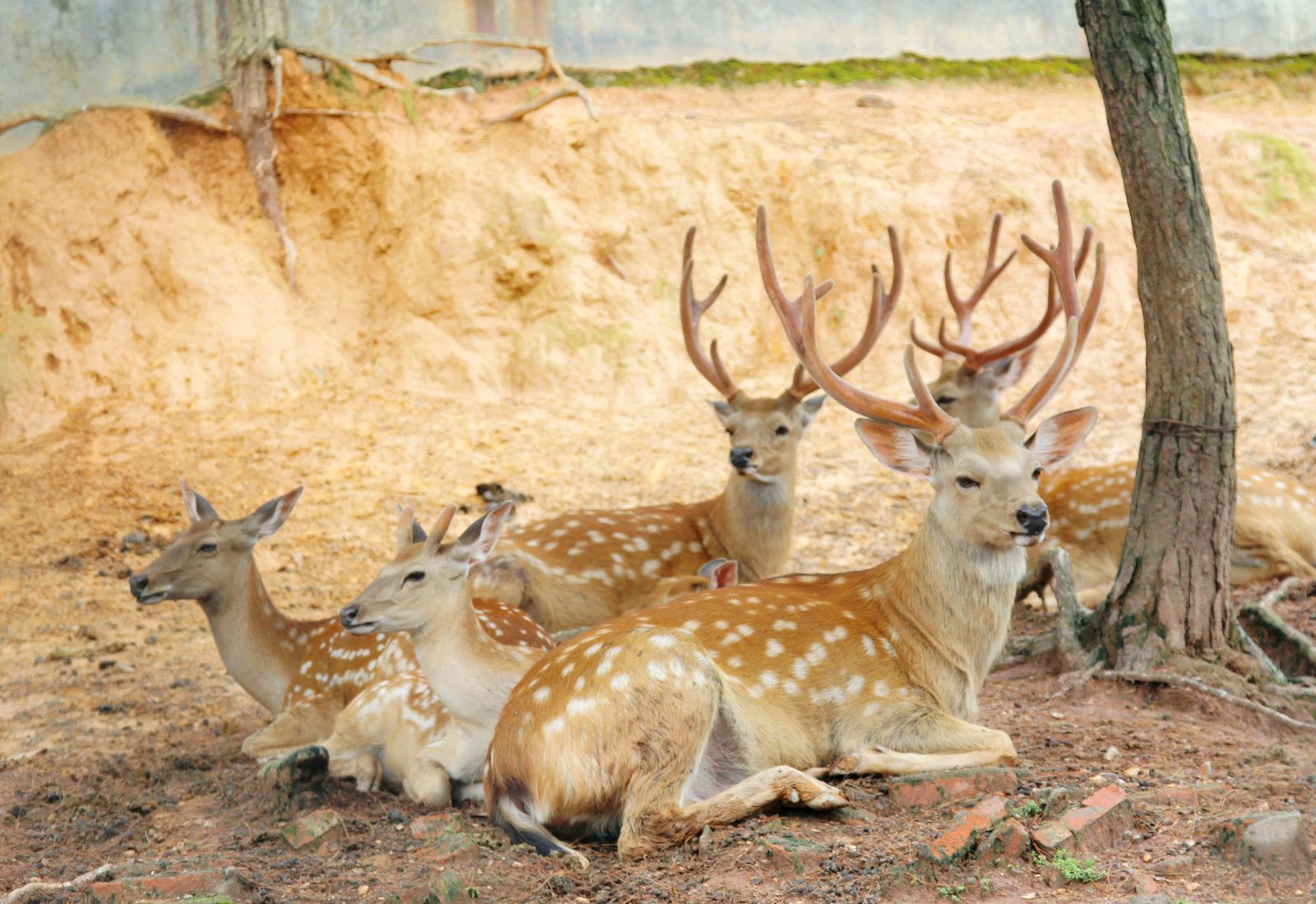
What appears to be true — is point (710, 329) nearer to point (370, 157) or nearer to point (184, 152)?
point (370, 157)

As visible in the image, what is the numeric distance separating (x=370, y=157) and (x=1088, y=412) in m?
7.48

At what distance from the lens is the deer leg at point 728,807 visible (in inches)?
153

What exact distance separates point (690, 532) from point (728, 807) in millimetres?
3114

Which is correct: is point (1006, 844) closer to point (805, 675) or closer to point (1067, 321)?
point (805, 675)

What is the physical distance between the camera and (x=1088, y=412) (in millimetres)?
4852

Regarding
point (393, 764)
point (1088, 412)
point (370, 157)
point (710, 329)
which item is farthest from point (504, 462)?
point (1088, 412)

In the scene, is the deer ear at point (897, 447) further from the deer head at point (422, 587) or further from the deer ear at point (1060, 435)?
the deer head at point (422, 587)

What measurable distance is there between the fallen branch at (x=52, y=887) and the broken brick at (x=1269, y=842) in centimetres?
297

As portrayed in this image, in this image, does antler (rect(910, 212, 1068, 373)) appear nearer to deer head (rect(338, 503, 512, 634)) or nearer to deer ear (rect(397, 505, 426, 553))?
deer ear (rect(397, 505, 426, 553))

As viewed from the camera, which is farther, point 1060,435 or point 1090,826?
point 1060,435

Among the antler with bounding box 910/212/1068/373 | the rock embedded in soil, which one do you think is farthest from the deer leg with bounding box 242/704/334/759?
the antler with bounding box 910/212/1068/373

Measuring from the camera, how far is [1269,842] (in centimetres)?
339

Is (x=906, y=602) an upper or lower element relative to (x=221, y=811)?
upper

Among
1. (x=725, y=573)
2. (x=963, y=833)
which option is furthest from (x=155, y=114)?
(x=963, y=833)
